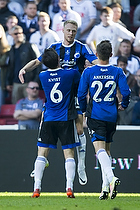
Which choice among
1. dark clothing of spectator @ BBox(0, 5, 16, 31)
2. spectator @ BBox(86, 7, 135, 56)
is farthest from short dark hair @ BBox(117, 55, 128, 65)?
dark clothing of spectator @ BBox(0, 5, 16, 31)

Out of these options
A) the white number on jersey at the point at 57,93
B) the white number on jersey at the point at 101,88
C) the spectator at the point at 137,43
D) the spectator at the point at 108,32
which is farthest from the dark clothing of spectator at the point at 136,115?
the white number on jersey at the point at 101,88

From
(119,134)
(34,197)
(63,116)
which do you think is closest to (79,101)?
(63,116)

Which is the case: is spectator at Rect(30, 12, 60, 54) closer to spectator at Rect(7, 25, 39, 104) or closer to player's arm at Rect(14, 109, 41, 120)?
spectator at Rect(7, 25, 39, 104)

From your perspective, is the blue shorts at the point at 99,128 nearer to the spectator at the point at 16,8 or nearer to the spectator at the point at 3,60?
the spectator at the point at 3,60

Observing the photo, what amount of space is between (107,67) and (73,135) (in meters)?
1.19

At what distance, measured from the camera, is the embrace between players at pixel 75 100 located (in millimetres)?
7020

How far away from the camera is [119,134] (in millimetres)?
10734

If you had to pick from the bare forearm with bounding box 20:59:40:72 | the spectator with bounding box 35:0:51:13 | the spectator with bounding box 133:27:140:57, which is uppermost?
the spectator with bounding box 35:0:51:13

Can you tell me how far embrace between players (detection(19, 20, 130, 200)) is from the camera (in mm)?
7020

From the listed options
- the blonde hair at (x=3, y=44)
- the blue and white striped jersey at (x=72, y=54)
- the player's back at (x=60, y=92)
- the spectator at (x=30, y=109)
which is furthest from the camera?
the blonde hair at (x=3, y=44)

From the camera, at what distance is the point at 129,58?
11344mm

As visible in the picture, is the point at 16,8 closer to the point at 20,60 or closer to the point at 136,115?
the point at 20,60

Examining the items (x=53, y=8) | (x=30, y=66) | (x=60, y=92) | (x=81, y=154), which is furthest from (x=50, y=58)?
(x=53, y=8)

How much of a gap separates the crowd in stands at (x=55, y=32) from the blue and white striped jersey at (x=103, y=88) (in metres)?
4.23
